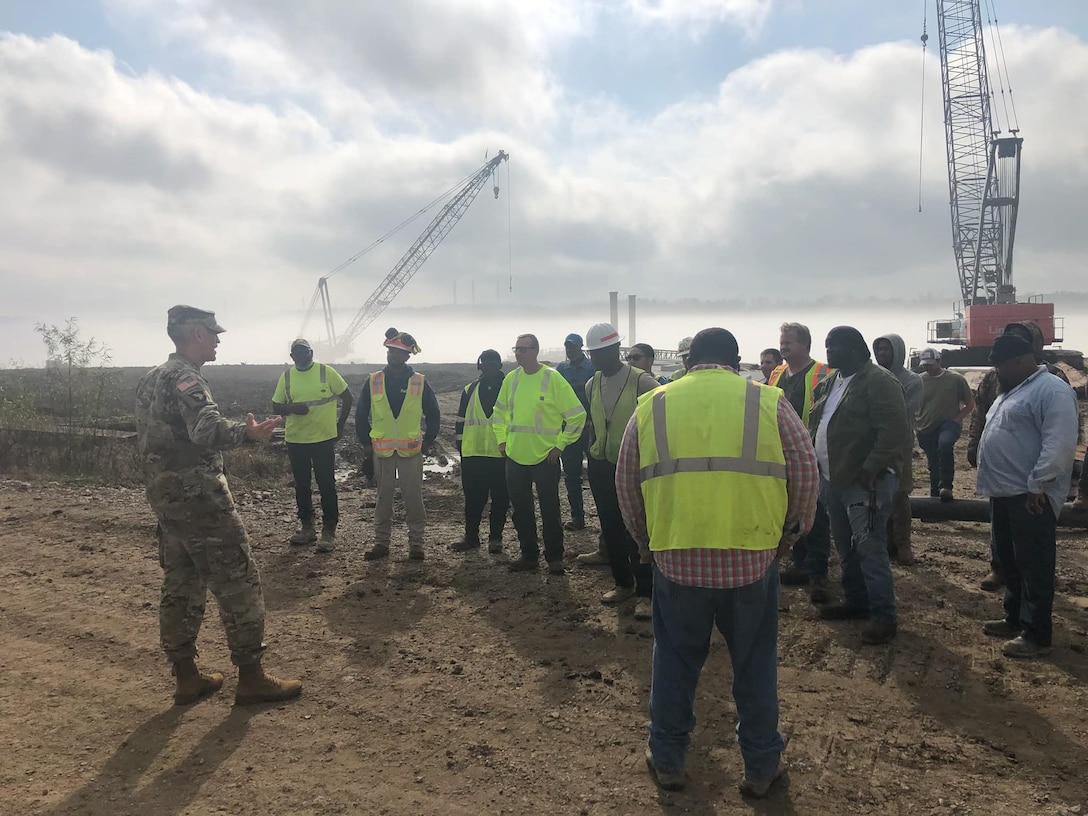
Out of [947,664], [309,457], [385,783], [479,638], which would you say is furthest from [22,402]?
[947,664]

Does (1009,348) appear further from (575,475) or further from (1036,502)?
(575,475)

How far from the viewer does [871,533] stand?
401cm

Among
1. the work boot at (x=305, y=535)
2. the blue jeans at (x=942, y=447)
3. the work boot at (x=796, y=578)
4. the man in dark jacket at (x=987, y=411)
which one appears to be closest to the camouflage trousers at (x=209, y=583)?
the work boot at (x=305, y=535)

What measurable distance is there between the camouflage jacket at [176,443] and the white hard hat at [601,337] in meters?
2.45

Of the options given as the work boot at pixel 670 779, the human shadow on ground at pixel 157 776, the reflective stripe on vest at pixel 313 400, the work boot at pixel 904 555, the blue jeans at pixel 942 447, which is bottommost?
the human shadow on ground at pixel 157 776

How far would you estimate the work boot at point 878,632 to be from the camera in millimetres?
3963

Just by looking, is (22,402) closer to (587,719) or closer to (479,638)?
(479,638)

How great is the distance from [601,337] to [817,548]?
2.27m

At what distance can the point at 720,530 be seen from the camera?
7.93 feet

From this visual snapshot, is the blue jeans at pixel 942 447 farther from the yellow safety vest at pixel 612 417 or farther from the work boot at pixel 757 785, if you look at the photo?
the work boot at pixel 757 785

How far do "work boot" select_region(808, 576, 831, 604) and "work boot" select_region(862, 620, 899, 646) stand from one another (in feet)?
2.27

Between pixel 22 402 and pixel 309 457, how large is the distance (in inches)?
312

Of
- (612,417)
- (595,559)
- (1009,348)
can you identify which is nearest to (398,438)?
(595,559)

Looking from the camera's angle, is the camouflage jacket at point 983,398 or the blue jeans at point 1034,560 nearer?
the blue jeans at point 1034,560
